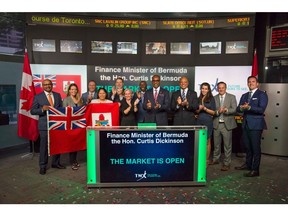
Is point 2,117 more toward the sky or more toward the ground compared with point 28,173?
more toward the sky

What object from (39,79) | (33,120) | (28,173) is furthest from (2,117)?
(28,173)

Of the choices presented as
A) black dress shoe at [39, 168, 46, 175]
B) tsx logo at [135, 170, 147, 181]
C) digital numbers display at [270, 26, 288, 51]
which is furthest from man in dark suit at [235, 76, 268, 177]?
black dress shoe at [39, 168, 46, 175]

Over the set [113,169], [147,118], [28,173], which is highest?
[147,118]

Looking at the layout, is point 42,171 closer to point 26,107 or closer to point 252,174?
point 26,107

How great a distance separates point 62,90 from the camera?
559 centimetres

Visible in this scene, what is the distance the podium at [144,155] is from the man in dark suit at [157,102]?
1142 millimetres

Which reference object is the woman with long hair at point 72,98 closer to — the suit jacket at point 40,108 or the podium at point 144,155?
the suit jacket at point 40,108

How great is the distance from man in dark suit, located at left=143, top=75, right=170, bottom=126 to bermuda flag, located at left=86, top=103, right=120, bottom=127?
596 millimetres

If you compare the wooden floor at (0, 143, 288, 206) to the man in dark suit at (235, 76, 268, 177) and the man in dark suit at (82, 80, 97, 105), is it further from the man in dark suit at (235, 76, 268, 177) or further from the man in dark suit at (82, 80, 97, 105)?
the man in dark suit at (82, 80, 97, 105)

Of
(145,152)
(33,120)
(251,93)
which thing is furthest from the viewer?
(33,120)

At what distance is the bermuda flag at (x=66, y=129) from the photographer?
420cm

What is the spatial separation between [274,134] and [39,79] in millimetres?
5417

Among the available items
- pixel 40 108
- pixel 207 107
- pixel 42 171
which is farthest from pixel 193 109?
pixel 42 171

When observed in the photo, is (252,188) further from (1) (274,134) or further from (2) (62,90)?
(2) (62,90)
